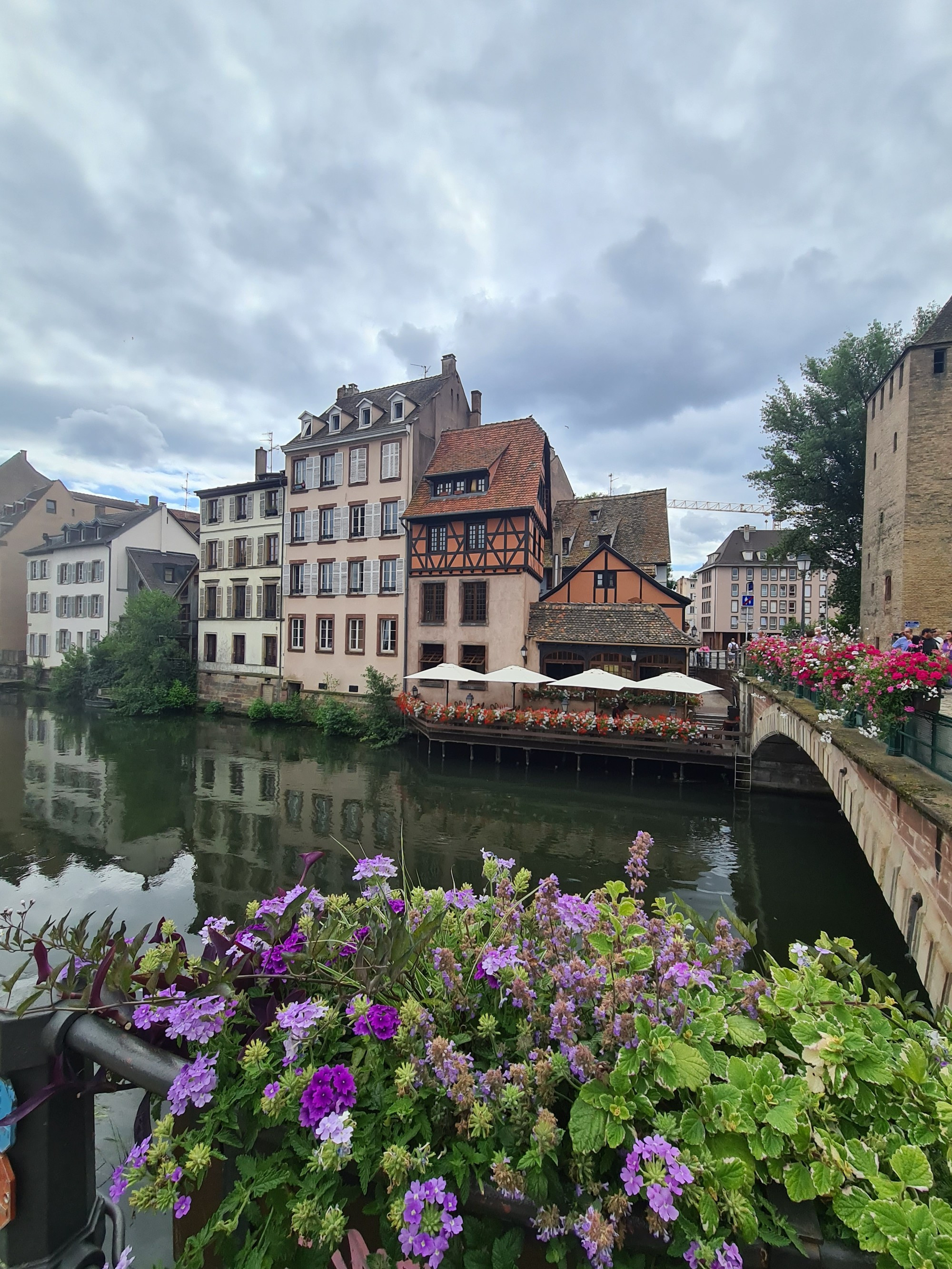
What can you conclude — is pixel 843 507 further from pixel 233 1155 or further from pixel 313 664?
pixel 233 1155

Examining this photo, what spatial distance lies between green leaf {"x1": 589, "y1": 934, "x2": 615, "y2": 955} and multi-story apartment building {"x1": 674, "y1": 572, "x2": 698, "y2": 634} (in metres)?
60.7

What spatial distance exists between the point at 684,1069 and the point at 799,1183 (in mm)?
241

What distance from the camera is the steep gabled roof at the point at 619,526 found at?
26.2 meters

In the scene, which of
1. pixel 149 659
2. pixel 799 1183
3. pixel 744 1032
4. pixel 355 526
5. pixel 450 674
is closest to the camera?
pixel 799 1183

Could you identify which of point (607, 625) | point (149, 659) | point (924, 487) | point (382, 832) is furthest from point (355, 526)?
point (924, 487)

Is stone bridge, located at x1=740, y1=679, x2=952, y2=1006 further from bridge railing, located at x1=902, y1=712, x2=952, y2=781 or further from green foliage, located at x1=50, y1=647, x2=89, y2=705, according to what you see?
green foliage, located at x1=50, y1=647, x2=89, y2=705

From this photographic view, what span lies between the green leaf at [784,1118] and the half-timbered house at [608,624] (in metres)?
19.4

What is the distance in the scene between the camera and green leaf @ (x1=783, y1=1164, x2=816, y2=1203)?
1.06m

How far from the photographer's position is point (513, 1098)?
1212 mm

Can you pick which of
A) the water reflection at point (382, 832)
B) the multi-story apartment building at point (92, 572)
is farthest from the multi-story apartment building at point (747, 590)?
the water reflection at point (382, 832)

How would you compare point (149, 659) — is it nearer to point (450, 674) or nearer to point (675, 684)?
point (450, 674)

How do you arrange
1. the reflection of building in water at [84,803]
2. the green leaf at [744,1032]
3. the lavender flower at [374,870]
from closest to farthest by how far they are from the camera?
1. the green leaf at [744,1032]
2. the lavender flower at [374,870]
3. the reflection of building in water at [84,803]

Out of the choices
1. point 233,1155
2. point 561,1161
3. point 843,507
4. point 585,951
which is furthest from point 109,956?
point 843,507

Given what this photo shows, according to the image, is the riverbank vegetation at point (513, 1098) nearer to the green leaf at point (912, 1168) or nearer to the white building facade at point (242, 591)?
the green leaf at point (912, 1168)
